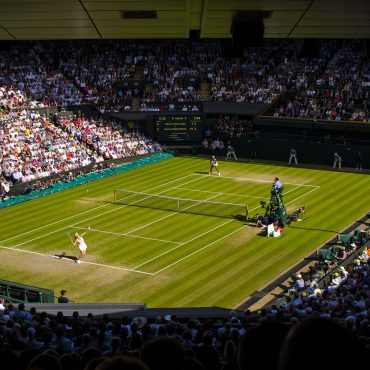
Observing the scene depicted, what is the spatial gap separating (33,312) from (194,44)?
54146 millimetres

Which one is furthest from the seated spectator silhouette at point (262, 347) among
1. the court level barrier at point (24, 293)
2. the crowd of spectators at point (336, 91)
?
the crowd of spectators at point (336, 91)

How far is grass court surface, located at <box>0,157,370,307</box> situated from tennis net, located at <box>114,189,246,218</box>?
7 cm

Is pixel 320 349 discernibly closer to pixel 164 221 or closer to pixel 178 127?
pixel 164 221

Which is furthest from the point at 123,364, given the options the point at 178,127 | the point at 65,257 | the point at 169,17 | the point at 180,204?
the point at 178,127

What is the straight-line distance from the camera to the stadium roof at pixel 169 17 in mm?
15352

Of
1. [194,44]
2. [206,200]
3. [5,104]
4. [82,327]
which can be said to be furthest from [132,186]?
[82,327]

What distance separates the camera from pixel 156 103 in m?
60.9

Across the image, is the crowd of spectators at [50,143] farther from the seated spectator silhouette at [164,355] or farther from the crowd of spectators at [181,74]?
the seated spectator silhouette at [164,355]

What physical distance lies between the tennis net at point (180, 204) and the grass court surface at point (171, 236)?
7 cm

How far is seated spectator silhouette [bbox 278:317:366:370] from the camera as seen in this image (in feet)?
7.97

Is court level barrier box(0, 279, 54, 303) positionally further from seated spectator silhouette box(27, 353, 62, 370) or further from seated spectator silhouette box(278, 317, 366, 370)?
seated spectator silhouette box(278, 317, 366, 370)

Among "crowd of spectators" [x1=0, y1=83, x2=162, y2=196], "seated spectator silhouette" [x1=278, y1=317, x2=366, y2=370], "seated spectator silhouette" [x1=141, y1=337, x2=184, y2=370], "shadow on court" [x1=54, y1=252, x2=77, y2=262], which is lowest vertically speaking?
"shadow on court" [x1=54, y1=252, x2=77, y2=262]

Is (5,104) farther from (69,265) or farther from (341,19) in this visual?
(341,19)

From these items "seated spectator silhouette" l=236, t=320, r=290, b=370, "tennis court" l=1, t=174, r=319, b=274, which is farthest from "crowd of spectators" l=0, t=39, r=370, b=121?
"seated spectator silhouette" l=236, t=320, r=290, b=370
